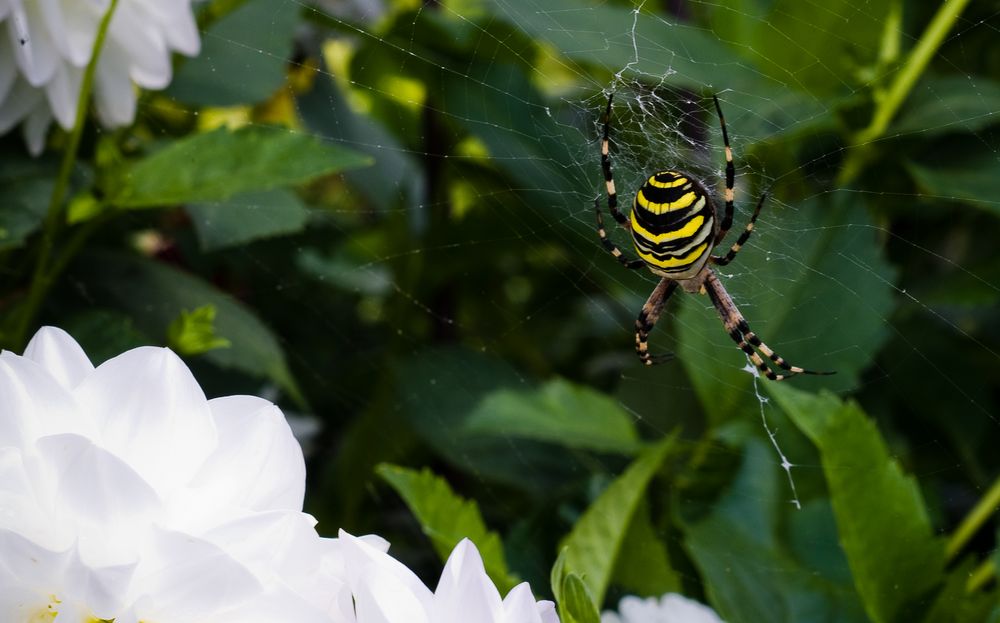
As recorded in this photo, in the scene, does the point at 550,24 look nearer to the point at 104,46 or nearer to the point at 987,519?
the point at 104,46

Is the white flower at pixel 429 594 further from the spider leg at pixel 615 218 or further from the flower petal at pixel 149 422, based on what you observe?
the spider leg at pixel 615 218

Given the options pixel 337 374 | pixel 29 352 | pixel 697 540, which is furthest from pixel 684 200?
pixel 29 352

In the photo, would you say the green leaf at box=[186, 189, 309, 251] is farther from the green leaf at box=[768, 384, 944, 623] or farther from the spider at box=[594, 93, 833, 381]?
the green leaf at box=[768, 384, 944, 623]

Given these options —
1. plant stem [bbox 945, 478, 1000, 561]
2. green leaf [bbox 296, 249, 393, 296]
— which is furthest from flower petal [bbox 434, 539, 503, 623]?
green leaf [bbox 296, 249, 393, 296]

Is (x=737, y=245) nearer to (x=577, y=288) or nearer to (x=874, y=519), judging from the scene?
(x=577, y=288)

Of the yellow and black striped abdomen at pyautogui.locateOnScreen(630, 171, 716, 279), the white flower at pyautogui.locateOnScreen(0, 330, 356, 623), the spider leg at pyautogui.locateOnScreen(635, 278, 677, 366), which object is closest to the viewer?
the white flower at pyautogui.locateOnScreen(0, 330, 356, 623)

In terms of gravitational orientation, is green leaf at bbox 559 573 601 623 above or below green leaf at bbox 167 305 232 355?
above
